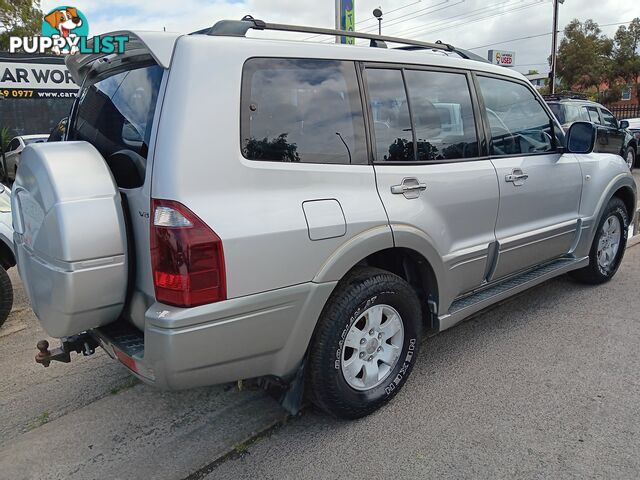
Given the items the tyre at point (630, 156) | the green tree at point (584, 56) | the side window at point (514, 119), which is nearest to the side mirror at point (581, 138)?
the side window at point (514, 119)

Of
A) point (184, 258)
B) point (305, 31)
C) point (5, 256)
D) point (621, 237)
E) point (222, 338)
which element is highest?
point (305, 31)

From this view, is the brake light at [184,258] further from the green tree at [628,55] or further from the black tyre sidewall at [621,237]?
the green tree at [628,55]

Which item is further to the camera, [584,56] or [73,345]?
[584,56]

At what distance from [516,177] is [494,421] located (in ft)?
5.28

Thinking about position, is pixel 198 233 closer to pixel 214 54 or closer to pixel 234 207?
pixel 234 207

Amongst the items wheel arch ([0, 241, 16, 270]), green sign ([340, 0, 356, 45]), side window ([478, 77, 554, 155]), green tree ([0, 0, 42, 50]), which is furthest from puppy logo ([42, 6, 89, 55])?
side window ([478, 77, 554, 155])

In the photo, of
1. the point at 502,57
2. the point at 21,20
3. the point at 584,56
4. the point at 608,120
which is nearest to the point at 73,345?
the point at 608,120

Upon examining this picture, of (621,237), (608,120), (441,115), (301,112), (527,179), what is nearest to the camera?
(301,112)

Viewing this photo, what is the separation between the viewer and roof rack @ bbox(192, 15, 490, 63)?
7.67 ft

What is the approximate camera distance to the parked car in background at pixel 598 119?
11.2 meters

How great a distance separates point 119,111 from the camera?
254cm

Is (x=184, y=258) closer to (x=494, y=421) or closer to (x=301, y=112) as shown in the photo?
(x=301, y=112)

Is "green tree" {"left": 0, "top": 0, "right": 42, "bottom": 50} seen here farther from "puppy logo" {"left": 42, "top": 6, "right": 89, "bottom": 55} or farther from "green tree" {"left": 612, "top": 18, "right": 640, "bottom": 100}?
"green tree" {"left": 612, "top": 18, "right": 640, "bottom": 100}

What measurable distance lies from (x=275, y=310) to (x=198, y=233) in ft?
1.66
